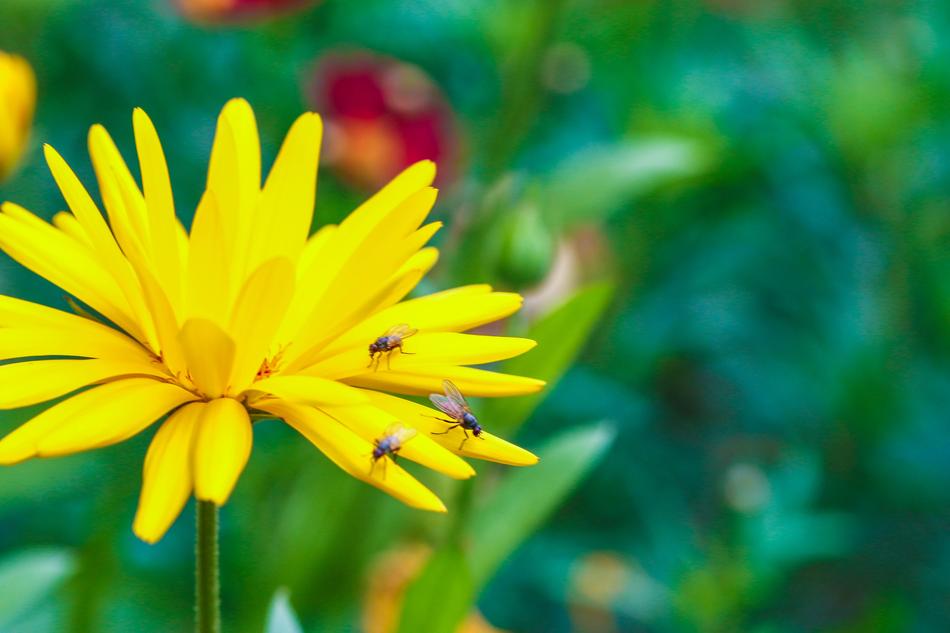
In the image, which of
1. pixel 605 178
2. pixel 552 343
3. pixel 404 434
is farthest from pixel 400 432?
pixel 605 178

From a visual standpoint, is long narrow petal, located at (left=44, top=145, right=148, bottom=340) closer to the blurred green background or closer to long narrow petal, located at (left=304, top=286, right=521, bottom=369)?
long narrow petal, located at (left=304, top=286, right=521, bottom=369)

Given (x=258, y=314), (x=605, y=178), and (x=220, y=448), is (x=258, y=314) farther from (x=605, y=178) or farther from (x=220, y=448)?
(x=605, y=178)

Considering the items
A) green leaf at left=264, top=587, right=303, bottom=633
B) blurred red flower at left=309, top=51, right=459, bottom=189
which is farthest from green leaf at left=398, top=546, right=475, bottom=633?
blurred red flower at left=309, top=51, right=459, bottom=189

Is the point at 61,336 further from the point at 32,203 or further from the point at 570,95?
the point at 570,95

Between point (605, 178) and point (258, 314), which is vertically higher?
point (605, 178)

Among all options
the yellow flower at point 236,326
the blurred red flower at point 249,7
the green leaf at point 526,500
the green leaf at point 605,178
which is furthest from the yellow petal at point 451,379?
the blurred red flower at point 249,7

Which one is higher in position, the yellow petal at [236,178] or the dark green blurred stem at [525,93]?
the dark green blurred stem at [525,93]

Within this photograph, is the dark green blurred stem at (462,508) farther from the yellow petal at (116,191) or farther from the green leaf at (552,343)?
the yellow petal at (116,191)
